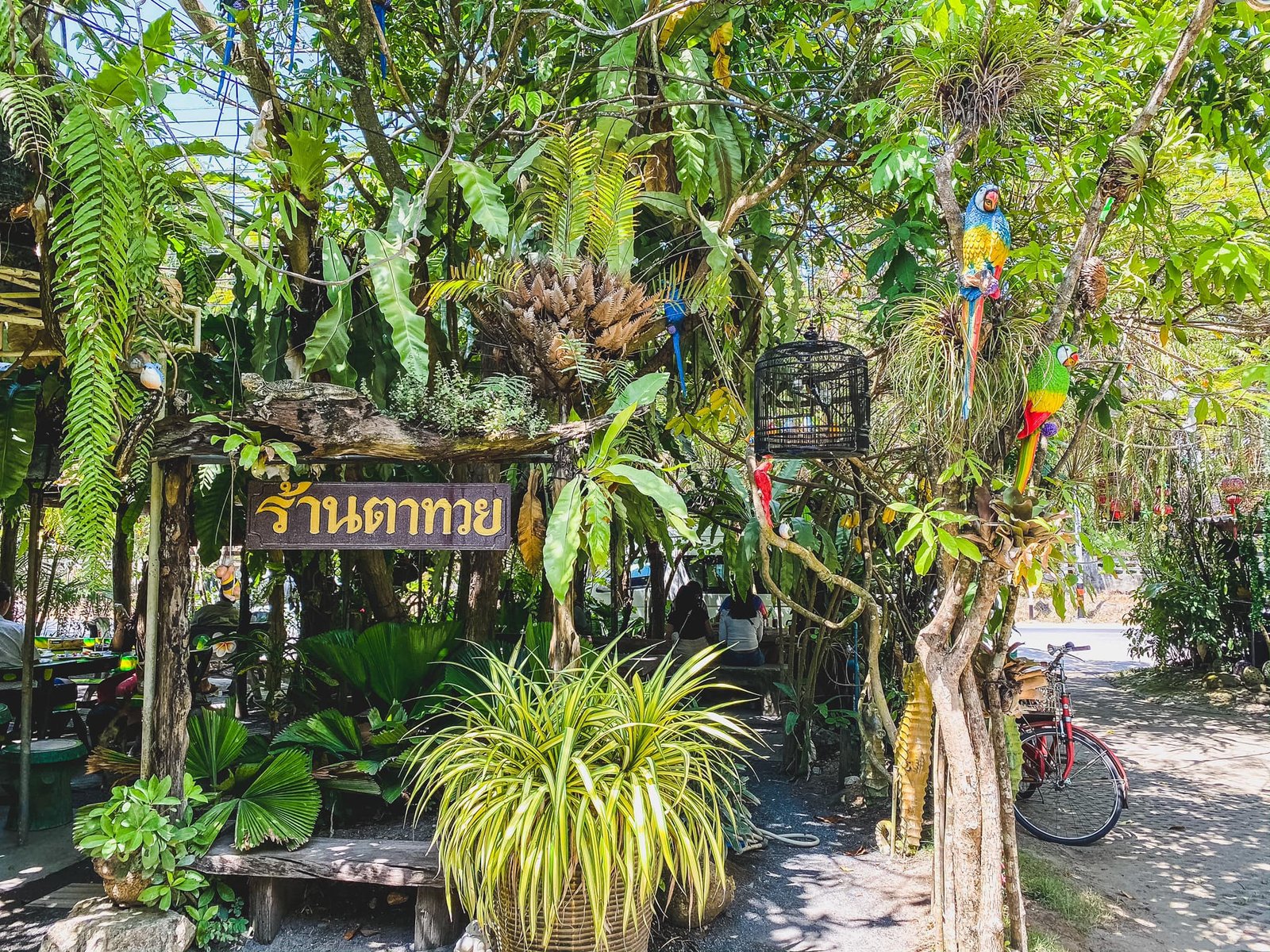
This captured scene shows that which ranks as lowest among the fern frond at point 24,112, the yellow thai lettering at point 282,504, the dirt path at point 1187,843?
the dirt path at point 1187,843

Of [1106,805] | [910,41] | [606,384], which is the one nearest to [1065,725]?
[1106,805]

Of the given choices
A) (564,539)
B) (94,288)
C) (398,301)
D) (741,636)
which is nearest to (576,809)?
(564,539)

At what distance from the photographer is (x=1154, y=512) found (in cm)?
838

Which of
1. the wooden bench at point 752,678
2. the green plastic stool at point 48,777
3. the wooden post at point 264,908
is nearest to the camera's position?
the wooden post at point 264,908

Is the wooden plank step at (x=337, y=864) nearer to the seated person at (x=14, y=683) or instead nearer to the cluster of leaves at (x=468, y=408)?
the cluster of leaves at (x=468, y=408)

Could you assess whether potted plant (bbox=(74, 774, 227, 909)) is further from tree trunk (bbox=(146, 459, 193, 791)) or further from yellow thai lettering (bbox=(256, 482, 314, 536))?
yellow thai lettering (bbox=(256, 482, 314, 536))

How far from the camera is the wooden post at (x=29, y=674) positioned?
4520 millimetres

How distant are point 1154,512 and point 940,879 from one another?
661 centimetres

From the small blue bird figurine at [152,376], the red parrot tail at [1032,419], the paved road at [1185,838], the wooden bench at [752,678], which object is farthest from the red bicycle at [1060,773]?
the small blue bird figurine at [152,376]

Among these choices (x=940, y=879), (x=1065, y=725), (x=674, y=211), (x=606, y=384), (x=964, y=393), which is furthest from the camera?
(x=1065, y=725)

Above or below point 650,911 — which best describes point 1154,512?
above

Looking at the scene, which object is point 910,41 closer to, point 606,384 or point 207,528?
point 606,384

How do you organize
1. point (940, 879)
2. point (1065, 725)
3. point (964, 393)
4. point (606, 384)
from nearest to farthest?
point (964, 393) → point (940, 879) → point (606, 384) → point (1065, 725)

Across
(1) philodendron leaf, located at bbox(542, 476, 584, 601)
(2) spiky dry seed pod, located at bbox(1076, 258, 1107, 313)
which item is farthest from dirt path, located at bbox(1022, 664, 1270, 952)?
(1) philodendron leaf, located at bbox(542, 476, 584, 601)
